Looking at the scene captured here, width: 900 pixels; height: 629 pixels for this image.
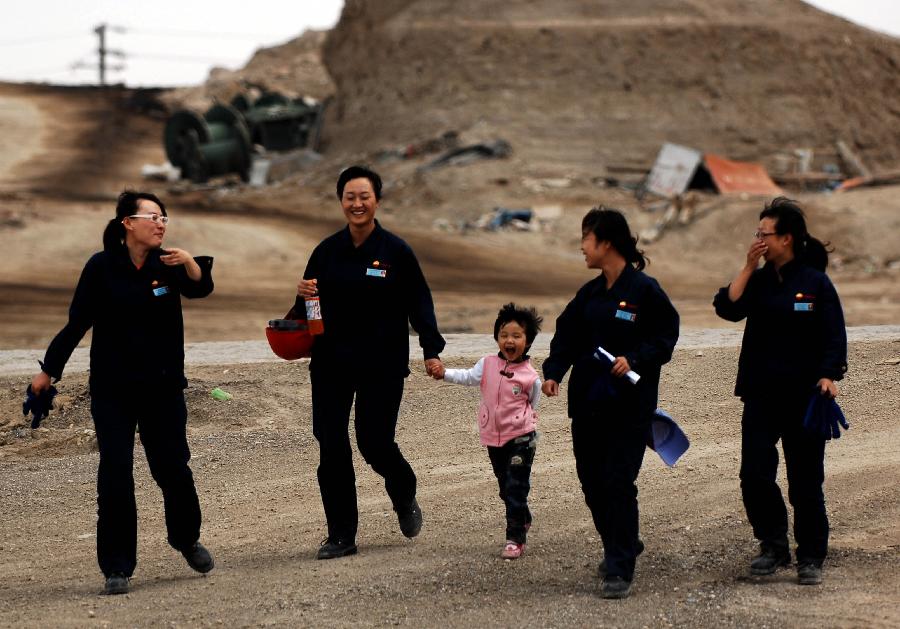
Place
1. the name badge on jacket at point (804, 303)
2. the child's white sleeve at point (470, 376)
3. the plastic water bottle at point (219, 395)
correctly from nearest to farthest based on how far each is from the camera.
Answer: the name badge on jacket at point (804, 303)
the child's white sleeve at point (470, 376)
the plastic water bottle at point (219, 395)

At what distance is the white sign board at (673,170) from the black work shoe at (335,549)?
76.7 ft

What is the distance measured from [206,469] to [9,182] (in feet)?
89.5

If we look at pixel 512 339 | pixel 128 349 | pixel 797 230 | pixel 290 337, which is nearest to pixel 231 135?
pixel 290 337

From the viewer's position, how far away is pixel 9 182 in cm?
3441

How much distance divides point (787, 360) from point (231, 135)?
30.7 metres

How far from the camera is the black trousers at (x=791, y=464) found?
20.0ft

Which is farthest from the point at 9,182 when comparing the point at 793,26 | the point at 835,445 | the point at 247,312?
the point at 835,445

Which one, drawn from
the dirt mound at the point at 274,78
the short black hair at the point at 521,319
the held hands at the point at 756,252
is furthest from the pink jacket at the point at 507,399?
the dirt mound at the point at 274,78

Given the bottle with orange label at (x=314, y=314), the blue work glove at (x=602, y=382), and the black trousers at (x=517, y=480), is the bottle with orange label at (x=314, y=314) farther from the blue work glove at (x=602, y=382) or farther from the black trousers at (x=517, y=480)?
the blue work glove at (x=602, y=382)

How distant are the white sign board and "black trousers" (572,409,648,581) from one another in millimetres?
23788

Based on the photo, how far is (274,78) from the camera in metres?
48.5

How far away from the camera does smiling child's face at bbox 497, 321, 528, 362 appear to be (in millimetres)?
6516

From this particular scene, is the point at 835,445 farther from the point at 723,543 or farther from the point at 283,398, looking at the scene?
the point at 283,398

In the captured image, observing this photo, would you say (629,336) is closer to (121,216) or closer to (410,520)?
(410,520)
